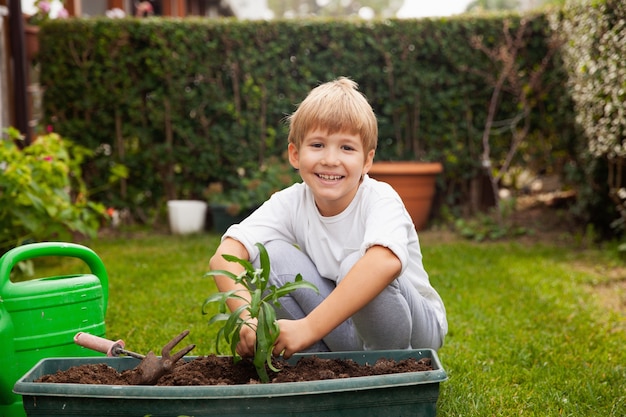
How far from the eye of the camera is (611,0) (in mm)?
3914

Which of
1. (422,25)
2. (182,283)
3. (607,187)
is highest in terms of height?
(422,25)

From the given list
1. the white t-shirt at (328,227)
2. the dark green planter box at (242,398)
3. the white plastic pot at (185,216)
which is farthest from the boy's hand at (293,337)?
the white plastic pot at (185,216)

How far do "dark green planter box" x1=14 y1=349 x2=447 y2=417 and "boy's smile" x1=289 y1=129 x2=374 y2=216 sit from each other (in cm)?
61

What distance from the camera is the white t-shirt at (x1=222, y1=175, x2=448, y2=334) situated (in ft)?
6.47

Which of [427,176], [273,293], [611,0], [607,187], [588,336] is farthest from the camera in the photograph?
[427,176]

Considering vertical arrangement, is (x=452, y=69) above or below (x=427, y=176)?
above

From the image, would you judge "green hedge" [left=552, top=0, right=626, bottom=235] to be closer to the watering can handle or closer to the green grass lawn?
the green grass lawn

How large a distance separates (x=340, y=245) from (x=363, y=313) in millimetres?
264

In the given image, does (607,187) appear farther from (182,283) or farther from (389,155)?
(182,283)

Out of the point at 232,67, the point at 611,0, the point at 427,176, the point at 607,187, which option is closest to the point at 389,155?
the point at 427,176

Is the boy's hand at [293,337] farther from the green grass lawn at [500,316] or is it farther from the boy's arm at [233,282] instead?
the green grass lawn at [500,316]

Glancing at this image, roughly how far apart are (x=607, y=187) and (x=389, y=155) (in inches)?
75.1

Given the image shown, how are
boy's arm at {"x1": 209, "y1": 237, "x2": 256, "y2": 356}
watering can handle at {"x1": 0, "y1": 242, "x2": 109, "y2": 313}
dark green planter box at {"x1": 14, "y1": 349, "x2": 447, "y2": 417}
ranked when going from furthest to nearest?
1. watering can handle at {"x1": 0, "y1": 242, "x2": 109, "y2": 313}
2. boy's arm at {"x1": 209, "y1": 237, "x2": 256, "y2": 356}
3. dark green planter box at {"x1": 14, "y1": 349, "x2": 447, "y2": 417}

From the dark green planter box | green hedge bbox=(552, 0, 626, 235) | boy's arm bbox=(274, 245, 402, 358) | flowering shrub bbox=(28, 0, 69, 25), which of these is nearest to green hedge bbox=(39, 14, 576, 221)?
flowering shrub bbox=(28, 0, 69, 25)
